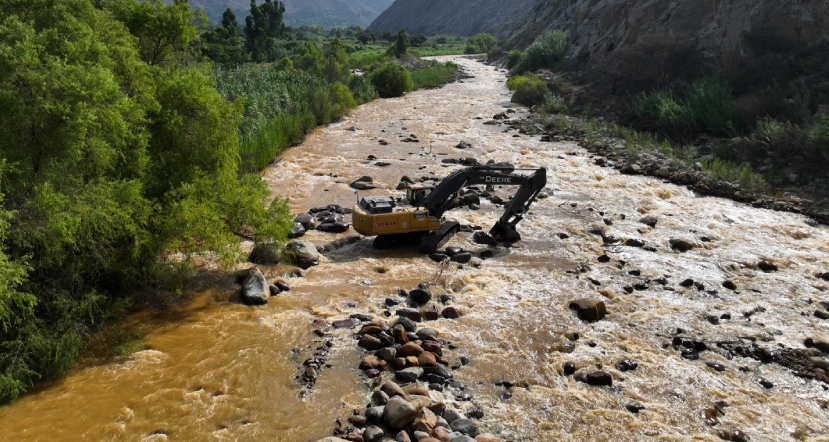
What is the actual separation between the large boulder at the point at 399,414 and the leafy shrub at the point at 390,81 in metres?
37.6

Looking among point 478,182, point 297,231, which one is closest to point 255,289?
point 297,231

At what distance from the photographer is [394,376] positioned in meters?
9.11

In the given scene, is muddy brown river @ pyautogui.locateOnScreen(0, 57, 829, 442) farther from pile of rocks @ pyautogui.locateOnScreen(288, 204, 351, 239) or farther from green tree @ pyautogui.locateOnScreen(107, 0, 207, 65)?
green tree @ pyautogui.locateOnScreen(107, 0, 207, 65)

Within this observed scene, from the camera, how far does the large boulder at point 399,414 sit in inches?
306

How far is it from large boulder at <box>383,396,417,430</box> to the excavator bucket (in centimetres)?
789

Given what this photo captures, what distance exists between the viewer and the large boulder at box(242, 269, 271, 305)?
11.4 metres

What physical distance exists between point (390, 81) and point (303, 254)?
32.4 meters

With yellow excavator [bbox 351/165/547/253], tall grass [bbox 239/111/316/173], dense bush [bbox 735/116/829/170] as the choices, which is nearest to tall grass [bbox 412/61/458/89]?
tall grass [bbox 239/111/316/173]

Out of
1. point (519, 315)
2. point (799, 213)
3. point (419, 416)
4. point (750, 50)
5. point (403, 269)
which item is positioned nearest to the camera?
point (419, 416)

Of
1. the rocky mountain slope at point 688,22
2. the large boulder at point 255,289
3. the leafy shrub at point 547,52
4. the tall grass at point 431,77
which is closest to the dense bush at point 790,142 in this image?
the rocky mountain slope at point 688,22

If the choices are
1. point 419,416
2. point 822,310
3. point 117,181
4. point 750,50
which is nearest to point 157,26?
point 117,181

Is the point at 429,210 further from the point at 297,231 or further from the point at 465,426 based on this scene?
the point at 465,426

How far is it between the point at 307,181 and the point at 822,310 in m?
15.5

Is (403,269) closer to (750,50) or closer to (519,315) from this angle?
(519,315)
